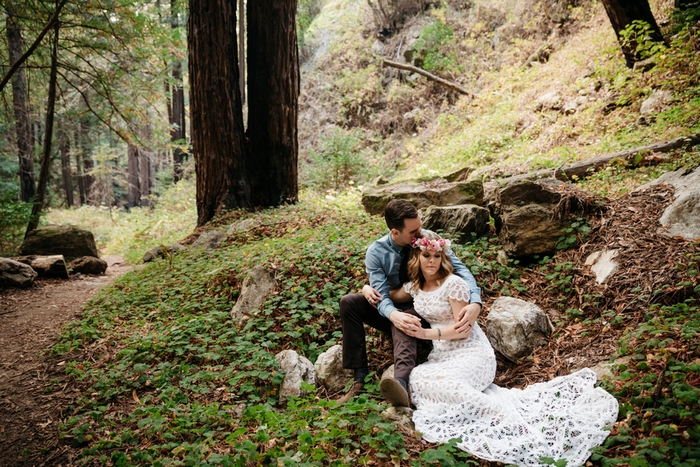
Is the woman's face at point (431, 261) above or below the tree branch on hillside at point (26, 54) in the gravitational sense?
below

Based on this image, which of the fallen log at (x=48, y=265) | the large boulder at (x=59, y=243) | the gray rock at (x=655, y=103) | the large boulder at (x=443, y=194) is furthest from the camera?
the large boulder at (x=59, y=243)

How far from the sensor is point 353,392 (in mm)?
3447

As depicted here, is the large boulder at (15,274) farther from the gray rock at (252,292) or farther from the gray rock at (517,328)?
the gray rock at (517,328)

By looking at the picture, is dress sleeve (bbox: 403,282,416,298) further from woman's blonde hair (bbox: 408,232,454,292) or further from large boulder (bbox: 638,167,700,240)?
large boulder (bbox: 638,167,700,240)

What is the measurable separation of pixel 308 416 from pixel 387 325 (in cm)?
121

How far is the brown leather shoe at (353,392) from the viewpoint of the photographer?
3359 mm

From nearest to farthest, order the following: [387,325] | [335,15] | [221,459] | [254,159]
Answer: [221,459] < [387,325] < [254,159] < [335,15]

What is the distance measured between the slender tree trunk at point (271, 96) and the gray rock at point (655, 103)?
22.4 ft

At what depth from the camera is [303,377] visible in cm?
368

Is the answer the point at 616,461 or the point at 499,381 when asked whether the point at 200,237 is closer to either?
the point at 499,381

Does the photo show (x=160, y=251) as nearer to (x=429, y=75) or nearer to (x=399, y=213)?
(x=399, y=213)

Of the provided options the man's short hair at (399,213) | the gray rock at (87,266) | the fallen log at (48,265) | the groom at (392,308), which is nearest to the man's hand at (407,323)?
the groom at (392,308)

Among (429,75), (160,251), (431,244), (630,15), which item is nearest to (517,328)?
(431,244)

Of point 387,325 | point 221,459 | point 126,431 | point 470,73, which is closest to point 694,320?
point 387,325
